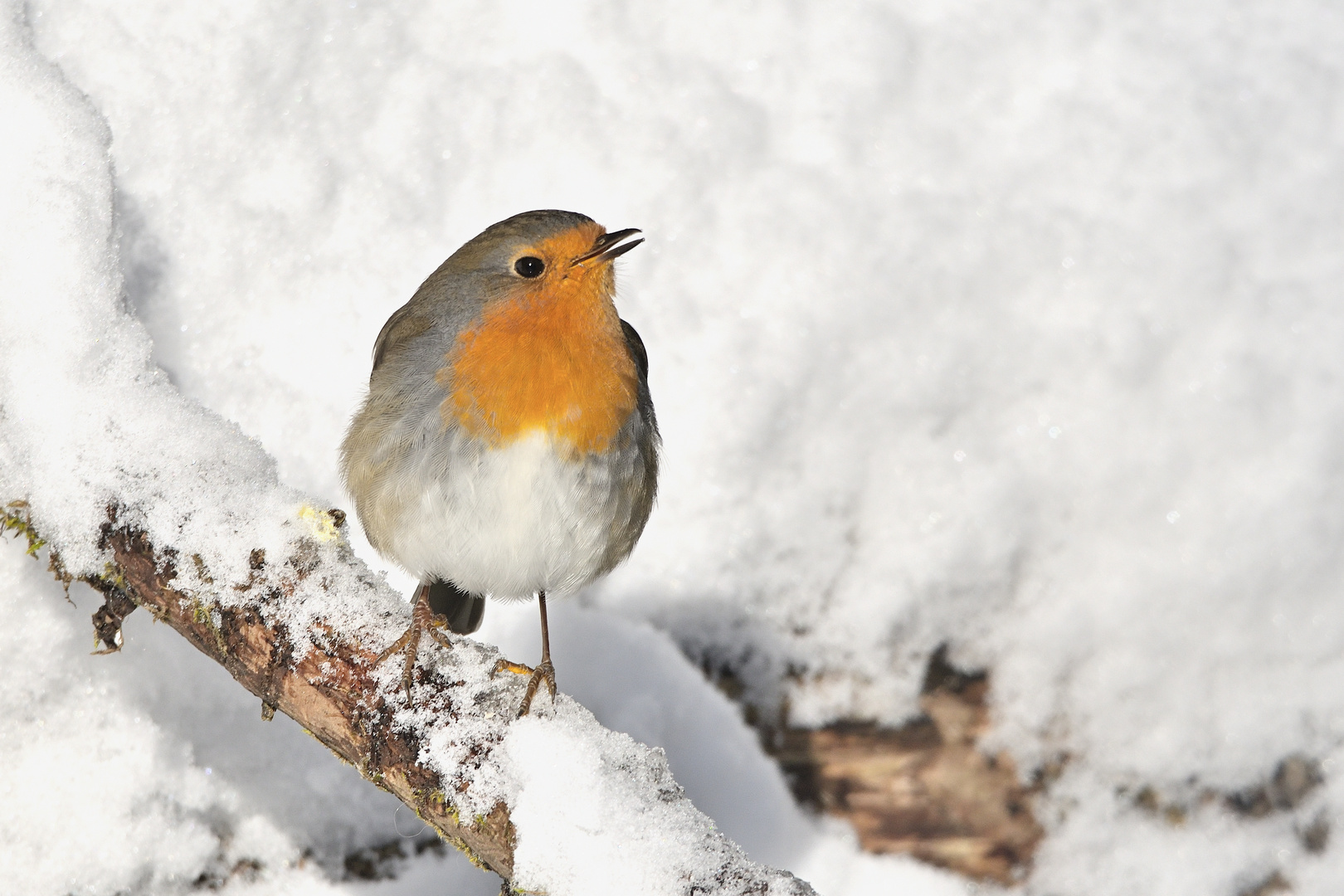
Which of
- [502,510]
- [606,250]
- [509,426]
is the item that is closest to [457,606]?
[502,510]

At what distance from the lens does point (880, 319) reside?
3.82 metres

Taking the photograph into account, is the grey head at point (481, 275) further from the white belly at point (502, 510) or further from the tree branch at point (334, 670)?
the tree branch at point (334, 670)

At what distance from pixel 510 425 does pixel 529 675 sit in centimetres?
60

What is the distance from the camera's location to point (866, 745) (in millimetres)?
3609

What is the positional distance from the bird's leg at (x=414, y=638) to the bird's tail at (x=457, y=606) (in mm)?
777

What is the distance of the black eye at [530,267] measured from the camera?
9.00 ft

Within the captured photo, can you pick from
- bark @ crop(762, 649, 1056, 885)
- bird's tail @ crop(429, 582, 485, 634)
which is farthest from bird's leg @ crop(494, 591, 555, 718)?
bark @ crop(762, 649, 1056, 885)

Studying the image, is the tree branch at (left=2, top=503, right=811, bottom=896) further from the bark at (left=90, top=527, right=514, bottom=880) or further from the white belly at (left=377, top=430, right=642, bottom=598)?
the white belly at (left=377, top=430, right=642, bottom=598)

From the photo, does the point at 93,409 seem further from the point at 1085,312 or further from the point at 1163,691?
the point at 1163,691

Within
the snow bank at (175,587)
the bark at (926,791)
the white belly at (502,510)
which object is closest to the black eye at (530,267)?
the white belly at (502,510)

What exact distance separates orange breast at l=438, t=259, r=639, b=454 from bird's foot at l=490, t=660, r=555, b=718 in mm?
537

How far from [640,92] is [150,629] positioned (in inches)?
96.3

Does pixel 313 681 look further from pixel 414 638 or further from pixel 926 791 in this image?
pixel 926 791

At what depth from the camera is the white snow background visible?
11.5 ft
